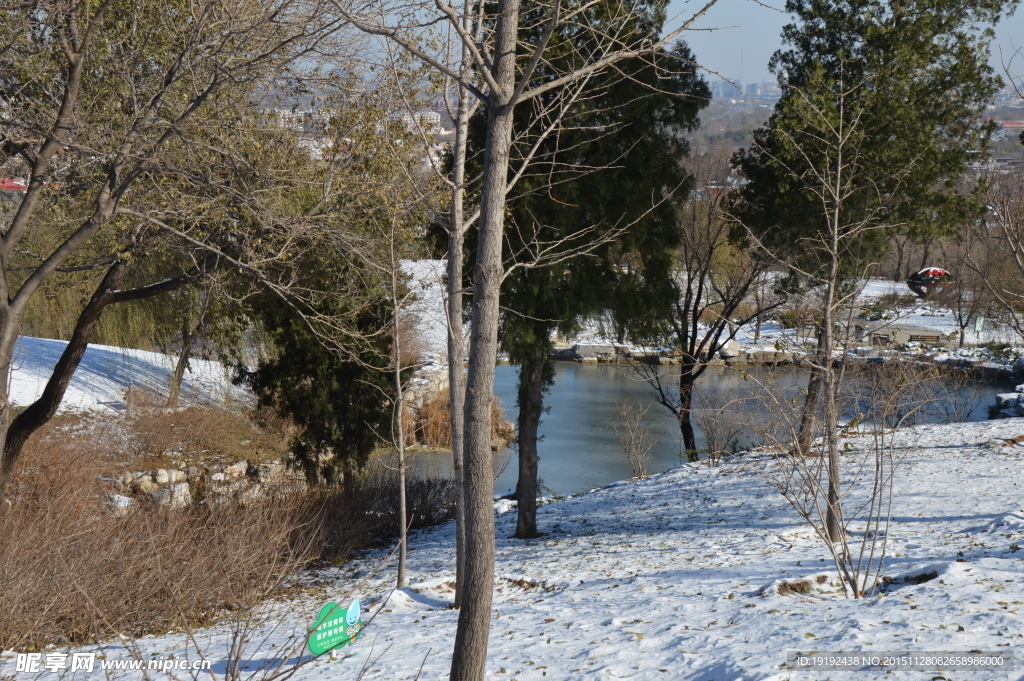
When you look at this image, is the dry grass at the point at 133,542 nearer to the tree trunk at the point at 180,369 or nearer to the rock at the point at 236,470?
the rock at the point at 236,470

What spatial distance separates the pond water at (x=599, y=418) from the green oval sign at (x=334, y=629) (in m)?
8.81

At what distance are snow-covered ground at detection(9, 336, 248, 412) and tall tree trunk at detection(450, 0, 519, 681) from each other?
1194cm

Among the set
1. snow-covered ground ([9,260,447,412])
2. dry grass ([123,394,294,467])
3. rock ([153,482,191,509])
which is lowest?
rock ([153,482,191,509])

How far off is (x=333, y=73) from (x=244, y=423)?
7.83 meters

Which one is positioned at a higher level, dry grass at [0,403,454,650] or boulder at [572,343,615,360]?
boulder at [572,343,615,360]

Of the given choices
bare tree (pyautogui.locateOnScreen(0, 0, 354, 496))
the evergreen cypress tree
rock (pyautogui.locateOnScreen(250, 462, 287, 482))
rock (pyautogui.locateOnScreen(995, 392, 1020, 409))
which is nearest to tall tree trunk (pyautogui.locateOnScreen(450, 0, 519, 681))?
bare tree (pyautogui.locateOnScreen(0, 0, 354, 496))

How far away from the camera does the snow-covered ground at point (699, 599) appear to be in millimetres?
4703

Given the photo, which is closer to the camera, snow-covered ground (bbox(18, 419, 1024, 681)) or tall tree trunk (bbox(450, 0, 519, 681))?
tall tree trunk (bbox(450, 0, 519, 681))

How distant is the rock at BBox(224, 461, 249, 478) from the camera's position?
43.4 feet

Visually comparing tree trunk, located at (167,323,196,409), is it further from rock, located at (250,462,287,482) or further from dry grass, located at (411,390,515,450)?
dry grass, located at (411,390,515,450)

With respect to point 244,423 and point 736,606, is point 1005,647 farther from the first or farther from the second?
point 244,423

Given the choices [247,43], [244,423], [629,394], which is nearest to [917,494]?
[247,43]

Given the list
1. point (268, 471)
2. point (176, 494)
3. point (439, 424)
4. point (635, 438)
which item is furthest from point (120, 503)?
point (635, 438)

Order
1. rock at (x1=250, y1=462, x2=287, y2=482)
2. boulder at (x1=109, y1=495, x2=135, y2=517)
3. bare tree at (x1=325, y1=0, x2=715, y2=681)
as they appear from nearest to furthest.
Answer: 1. bare tree at (x1=325, y1=0, x2=715, y2=681)
2. boulder at (x1=109, y1=495, x2=135, y2=517)
3. rock at (x1=250, y1=462, x2=287, y2=482)
